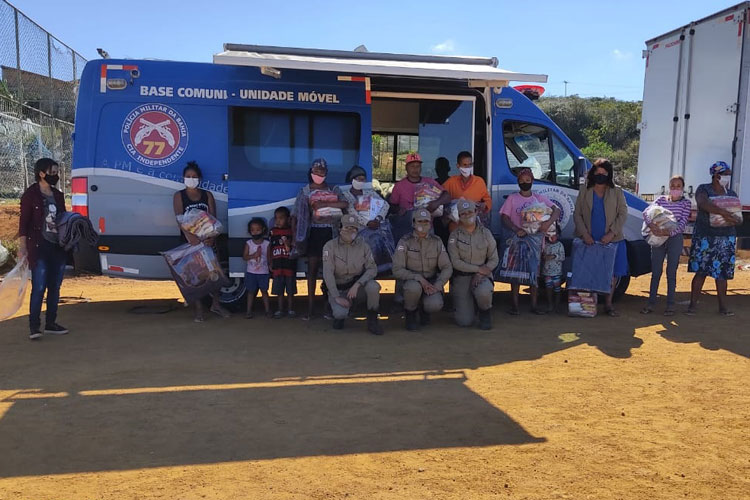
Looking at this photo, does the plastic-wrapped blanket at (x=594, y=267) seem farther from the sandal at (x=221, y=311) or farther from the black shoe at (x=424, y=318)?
the sandal at (x=221, y=311)

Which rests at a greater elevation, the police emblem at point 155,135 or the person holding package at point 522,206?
the police emblem at point 155,135

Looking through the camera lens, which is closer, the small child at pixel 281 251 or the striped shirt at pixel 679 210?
the small child at pixel 281 251

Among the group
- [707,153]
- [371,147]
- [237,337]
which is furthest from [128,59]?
[707,153]

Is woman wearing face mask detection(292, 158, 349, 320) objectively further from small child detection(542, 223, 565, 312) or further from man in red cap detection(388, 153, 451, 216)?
small child detection(542, 223, 565, 312)

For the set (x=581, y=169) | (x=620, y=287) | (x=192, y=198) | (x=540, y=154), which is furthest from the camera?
(x=620, y=287)

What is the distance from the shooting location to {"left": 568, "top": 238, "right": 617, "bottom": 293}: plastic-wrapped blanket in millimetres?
6898

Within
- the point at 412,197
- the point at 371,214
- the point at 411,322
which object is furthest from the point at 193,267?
the point at 412,197

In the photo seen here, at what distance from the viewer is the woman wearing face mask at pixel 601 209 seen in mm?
6887

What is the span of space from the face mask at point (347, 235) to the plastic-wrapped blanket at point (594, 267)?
8.93ft

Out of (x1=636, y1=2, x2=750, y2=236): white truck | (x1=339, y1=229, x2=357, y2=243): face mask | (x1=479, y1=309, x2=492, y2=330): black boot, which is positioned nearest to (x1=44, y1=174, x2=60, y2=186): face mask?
(x1=339, y1=229, x2=357, y2=243): face mask

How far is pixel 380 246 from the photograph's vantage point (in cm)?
671

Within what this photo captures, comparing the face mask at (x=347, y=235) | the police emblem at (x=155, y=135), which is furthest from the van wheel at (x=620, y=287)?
the police emblem at (x=155, y=135)

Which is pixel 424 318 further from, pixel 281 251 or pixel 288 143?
pixel 288 143

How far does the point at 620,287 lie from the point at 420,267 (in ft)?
10.4
